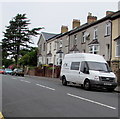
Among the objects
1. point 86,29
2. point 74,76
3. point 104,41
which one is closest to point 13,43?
point 86,29

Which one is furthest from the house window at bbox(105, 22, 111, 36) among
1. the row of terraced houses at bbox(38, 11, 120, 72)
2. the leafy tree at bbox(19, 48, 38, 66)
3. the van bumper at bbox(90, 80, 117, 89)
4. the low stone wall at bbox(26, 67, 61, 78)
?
the leafy tree at bbox(19, 48, 38, 66)

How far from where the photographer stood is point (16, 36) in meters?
68.1

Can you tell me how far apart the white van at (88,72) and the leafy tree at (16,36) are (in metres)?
50.7

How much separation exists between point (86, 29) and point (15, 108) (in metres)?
24.6

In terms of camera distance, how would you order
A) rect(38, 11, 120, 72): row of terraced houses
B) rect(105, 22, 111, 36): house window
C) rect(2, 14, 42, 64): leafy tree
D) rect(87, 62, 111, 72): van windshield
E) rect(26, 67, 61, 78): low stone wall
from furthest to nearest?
rect(2, 14, 42, 64): leafy tree, rect(26, 67, 61, 78): low stone wall, rect(105, 22, 111, 36): house window, rect(38, 11, 120, 72): row of terraced houses, rect(87, 62, 111, 72): van windshield

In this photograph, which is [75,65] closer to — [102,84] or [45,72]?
[102,84]

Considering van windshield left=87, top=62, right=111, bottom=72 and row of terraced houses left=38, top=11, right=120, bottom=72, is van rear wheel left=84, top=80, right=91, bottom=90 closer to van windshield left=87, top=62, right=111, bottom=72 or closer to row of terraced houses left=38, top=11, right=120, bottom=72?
van windshield left=87, top=62, right=111, bottom=72

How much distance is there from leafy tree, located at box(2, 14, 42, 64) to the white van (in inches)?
1995

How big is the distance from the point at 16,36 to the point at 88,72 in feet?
180

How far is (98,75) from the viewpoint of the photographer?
608 inches

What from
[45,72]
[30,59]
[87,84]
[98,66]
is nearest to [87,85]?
[87,84]

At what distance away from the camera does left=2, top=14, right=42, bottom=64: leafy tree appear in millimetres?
68438

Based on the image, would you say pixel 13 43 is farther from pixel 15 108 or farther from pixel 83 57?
pixel 15 108

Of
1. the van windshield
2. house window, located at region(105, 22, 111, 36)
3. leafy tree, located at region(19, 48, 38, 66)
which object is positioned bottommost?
the van windshield
